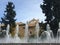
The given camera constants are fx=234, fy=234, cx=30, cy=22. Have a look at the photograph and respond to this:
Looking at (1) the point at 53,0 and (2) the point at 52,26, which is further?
Result: (1) the point at 53,0

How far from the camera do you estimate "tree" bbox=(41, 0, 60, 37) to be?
31812 millimetres

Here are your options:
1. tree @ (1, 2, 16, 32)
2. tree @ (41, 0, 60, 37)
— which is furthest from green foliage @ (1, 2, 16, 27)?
tree @ (41, 0, 60, 37)

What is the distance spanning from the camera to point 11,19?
131 feet

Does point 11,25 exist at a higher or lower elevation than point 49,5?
lower

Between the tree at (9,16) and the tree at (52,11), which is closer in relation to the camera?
the tree at (52,11)

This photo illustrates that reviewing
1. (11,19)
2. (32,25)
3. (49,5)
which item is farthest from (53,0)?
(32,25)

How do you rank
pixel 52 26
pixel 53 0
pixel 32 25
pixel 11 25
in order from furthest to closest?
pixel 32 25 < pixel 11 25 < pixel 53 0 < pixel 52 26

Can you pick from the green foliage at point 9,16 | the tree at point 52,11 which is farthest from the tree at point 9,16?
the tree at point 52,11

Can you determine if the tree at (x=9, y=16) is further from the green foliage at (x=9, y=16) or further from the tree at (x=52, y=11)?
the tree at (x=52, y=11)

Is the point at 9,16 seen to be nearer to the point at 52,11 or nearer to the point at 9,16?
the point at 9,16

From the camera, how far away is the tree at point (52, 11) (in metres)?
31.8

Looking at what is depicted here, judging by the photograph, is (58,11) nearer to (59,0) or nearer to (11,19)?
(59,0)

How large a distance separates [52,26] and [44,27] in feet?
5.89

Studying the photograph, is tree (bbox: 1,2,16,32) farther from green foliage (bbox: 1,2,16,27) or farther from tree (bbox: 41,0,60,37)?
tree (bbox: 41,0,60,37)
